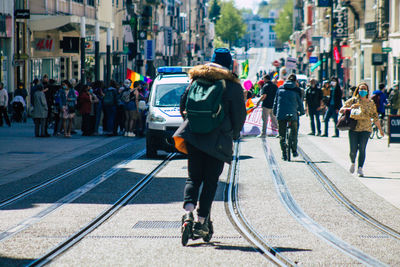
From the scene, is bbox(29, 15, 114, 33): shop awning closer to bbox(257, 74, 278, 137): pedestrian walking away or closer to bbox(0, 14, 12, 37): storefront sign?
bbox(0, 14, 12, 37): storefront sign

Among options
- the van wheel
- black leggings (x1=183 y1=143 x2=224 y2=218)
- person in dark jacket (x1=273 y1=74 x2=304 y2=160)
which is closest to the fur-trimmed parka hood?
black leggings (x1=183 y1=143 x2=224 y2=218)

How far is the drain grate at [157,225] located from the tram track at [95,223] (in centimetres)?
43

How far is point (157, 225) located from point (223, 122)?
1.79 m

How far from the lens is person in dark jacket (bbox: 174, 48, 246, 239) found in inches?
307

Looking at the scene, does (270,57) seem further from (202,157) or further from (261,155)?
(202,157)

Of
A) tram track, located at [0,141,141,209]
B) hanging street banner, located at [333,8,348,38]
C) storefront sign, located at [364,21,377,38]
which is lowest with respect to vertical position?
tram track, located at [0,141,141,209]

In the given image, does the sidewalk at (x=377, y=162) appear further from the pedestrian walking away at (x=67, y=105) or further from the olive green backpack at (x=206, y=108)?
the pedestrian walking away at (x=67, y=105)

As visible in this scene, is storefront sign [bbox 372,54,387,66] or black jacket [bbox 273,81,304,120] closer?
black jacket [bbox 273,81,304,120]

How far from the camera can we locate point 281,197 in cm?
1168

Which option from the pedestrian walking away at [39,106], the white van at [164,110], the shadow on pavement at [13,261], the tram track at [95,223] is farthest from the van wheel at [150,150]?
the shadow on pavement at [13,261]

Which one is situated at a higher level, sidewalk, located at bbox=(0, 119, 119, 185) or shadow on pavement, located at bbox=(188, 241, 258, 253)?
shadow on pavement, located at bbox=(188, 241, 258, 253)

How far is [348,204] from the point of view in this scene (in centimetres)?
1105

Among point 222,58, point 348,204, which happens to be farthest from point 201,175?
point 348,204

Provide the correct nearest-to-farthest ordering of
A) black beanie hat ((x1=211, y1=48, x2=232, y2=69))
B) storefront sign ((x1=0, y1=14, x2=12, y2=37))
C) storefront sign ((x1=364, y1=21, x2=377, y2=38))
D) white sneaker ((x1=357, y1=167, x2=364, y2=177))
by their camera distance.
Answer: black beanie hat ((x1=211, y1=48, x2=232, y2=69)), white sneaker ((x1=357, y1=167, x2=364, y2=177)), storefront sign ((x1=0, y1=14, x2=12, y2=37)), storefront sign ((x1=364, y1=21, x2=377, y2=38))
